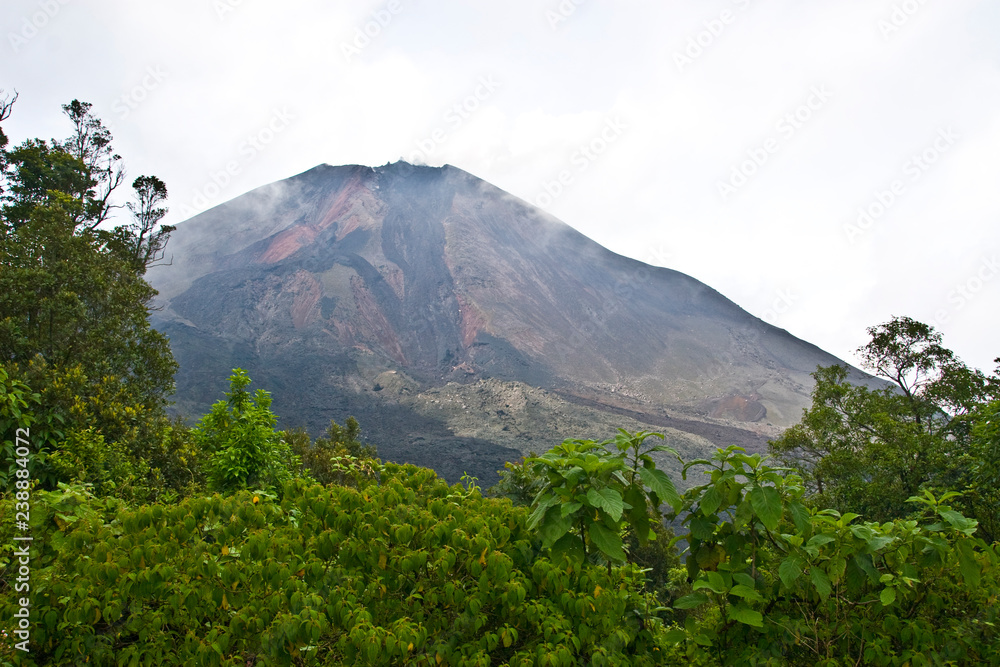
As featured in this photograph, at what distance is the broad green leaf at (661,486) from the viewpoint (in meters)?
2.43

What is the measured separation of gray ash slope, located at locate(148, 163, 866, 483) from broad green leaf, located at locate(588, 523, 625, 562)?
38.1 meters

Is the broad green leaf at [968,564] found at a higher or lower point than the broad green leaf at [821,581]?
higher

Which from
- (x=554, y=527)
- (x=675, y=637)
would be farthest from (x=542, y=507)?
(x=675, y=637)

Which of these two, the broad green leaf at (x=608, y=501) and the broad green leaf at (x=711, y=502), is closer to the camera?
the broad green leaf at (x=608, y=501)

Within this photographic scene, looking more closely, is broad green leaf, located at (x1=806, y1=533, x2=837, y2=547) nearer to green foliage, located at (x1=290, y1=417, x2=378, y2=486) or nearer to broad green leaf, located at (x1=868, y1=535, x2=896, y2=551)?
broad green leaf, located at (x1=868, y1=535, x2=896, y2=551)

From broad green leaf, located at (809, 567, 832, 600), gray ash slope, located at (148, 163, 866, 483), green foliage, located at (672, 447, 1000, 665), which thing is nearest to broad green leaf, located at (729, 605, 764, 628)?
green foliage, located at (672, 447, 1000, 665)

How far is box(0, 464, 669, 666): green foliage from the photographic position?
7.18ft

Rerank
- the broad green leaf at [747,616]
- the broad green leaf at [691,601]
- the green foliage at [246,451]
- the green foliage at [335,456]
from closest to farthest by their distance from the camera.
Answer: the broad green leaf at [747,616], the broad green leaf at [691,601], the green foliage at [335,456], the green foliage at [246,451]

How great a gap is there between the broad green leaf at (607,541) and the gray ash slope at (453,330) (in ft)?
125

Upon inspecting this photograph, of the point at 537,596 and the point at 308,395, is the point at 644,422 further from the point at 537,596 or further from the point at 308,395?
the point at 537,596

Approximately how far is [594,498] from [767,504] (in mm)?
737

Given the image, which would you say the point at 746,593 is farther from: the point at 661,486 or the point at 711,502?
the point at 661,486

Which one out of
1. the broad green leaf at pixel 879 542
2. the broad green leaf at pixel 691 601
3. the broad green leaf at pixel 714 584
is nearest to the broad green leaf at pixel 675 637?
the broad green leaf at pixel 691 601

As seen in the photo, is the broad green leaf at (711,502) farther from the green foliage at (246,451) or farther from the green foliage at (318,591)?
the green foliage at (246,451)
